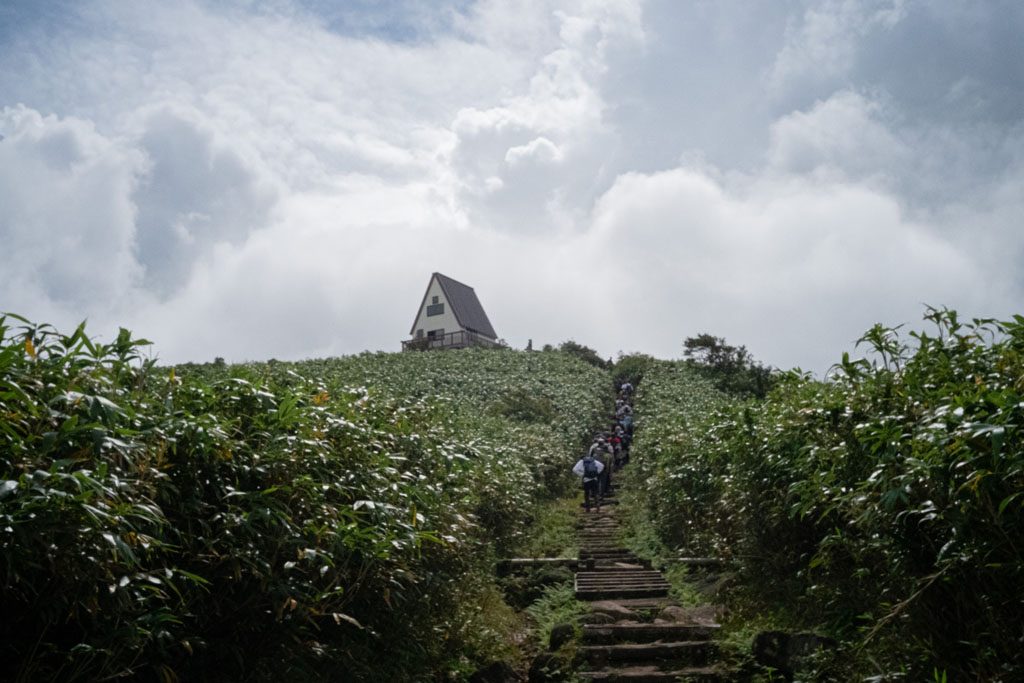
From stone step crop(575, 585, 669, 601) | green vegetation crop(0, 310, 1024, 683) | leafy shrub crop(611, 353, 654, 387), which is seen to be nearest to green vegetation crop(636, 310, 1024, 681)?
green vegetation crop(0, 310, 1024, 683)

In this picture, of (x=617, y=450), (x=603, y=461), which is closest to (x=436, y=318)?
(x=617, y=450)

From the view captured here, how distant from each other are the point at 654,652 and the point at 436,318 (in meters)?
51.9

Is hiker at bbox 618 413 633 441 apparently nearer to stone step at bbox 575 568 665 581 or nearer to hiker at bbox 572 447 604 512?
hiker at bbox 572 447 604 512

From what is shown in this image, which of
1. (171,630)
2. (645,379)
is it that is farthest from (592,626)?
(645,379)

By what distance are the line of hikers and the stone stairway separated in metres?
6.81

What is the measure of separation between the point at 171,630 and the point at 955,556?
13.7 ft

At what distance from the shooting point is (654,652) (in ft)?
26.0

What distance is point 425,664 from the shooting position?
6.36 m

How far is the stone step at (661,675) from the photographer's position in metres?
7.30

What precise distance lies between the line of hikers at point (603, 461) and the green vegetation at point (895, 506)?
826 centimetres

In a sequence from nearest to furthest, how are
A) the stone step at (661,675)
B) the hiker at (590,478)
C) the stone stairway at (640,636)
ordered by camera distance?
1. the stone step at (661,675)
2. the stone stairway at (640,636)
3. the hiker at (590,478)

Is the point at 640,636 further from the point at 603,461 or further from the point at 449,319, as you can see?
the point at 449,319

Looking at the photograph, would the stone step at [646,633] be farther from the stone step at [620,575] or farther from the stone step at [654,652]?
the stone step at [620,575]

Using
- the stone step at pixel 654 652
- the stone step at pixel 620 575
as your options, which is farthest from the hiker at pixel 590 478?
the stone step at pixel 654 652
